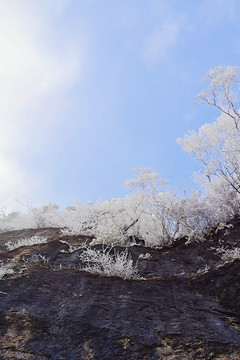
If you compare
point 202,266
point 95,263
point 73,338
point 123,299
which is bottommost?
point 73,338

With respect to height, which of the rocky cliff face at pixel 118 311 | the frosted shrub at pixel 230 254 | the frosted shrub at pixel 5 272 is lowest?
the rocky cliff face at pixel 118 311

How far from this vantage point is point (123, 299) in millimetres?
5438

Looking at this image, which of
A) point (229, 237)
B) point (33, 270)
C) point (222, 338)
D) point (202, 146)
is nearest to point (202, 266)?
point (229, 237)

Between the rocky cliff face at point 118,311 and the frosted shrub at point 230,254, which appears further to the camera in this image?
the frosted shrub at point 230,254

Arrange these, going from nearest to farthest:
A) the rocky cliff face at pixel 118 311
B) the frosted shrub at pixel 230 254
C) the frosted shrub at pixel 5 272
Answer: the rocky cliff face at pixel 118 311 → the frosted shrub at pixel 5 272 → the frosted shrub at pixel 230 254

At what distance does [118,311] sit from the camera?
16.6 ft

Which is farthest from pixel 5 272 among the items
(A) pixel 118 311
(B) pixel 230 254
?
(B) pixel 230 254

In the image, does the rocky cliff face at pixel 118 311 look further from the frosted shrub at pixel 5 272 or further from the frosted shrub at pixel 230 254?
the frosted shrub at pixel 230 254

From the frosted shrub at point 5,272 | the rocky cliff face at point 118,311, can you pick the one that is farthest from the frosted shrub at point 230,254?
the frosted shrub at point 5,272

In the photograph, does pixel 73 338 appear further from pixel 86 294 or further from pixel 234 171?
pixel 234 171

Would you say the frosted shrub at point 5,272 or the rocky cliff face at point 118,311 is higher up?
the frosted shrub at point 5,272

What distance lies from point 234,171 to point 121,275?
6.48 meters

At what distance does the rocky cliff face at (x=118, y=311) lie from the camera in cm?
413

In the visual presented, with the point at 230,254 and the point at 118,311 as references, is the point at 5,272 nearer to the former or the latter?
the point at 118,311
